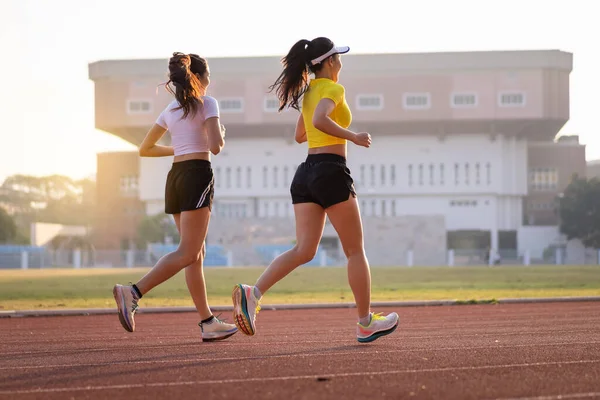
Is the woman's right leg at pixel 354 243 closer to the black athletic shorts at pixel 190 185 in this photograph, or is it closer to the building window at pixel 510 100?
the black athletic shorts at pixel 190 185

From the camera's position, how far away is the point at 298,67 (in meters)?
6.39

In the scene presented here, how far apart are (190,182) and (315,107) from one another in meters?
0.90

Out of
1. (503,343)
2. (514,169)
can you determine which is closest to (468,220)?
(514,169)

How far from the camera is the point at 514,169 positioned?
9006 centimetres

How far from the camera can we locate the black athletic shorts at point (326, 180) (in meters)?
6.14

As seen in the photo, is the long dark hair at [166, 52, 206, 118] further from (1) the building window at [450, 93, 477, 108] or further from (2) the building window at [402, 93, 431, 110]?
(1) the building window at [450, 93, 477, 108]

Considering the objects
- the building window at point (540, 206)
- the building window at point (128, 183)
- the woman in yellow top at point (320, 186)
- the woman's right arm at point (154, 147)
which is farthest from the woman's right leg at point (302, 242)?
the building window at point (128, 183)

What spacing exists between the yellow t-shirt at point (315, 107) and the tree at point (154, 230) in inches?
3047

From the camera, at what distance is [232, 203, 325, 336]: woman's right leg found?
6160mm

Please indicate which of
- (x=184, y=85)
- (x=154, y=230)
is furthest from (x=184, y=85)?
(x=154, y=230)

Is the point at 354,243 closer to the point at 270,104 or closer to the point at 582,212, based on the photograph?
the point at 582,212

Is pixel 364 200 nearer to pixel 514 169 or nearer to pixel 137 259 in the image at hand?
pixel 514 169

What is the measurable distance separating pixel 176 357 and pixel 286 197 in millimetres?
84941

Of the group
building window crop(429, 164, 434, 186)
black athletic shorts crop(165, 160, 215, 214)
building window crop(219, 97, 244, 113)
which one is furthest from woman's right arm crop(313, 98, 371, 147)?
building window crop(429, 164, 434, 186)
